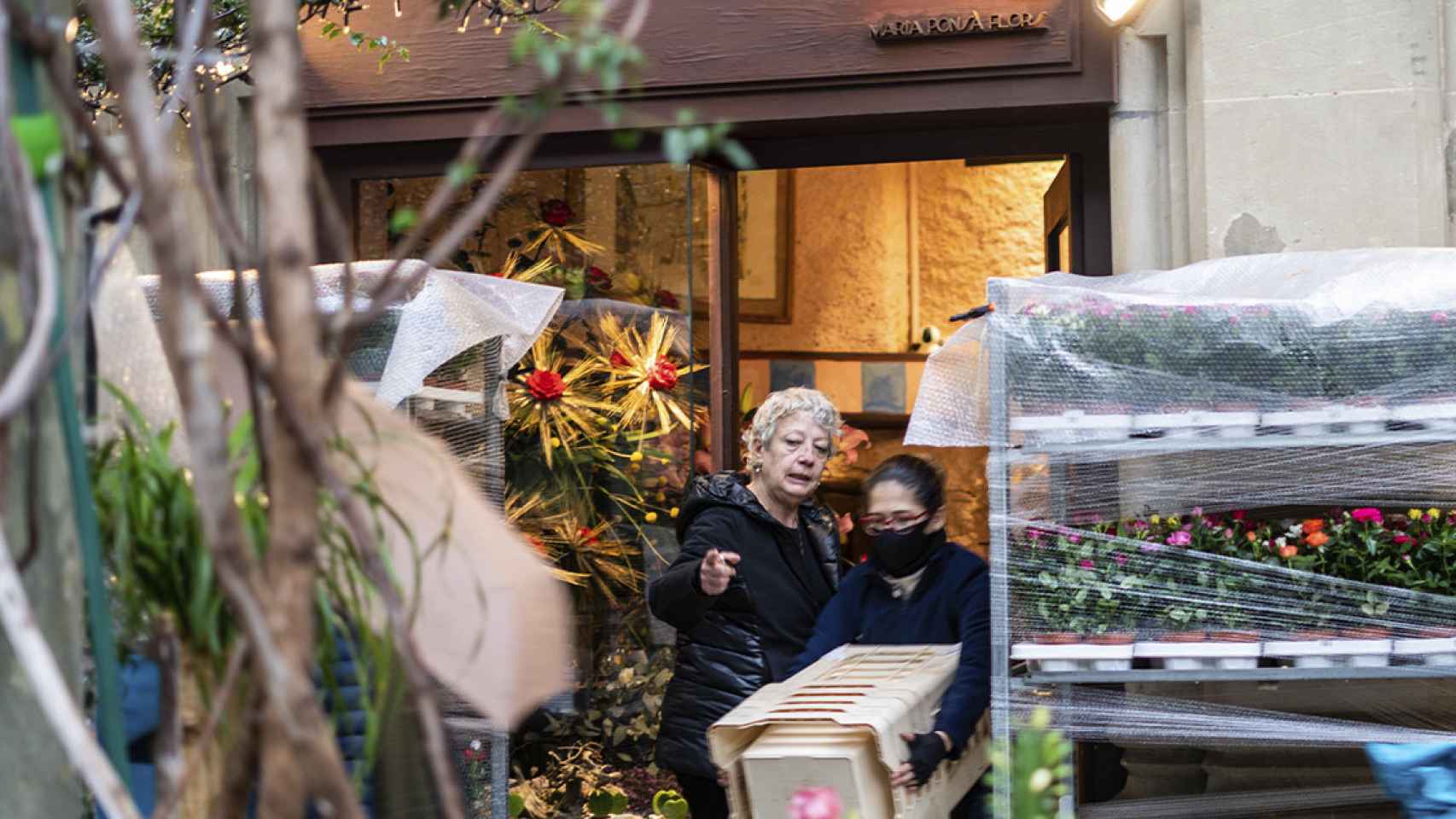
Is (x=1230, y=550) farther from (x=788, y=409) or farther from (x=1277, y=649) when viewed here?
(x=788, y=409)

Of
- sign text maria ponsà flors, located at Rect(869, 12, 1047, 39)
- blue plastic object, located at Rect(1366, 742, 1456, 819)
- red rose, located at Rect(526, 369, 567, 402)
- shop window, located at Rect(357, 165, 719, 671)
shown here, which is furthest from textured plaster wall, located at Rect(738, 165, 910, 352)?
blue plastic object, located at Rect(1366, 742, 1456, 819)

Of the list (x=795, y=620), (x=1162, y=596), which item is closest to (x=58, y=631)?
(x=795, y=620)

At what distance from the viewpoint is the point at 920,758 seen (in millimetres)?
3180

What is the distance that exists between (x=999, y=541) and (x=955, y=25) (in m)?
2.12

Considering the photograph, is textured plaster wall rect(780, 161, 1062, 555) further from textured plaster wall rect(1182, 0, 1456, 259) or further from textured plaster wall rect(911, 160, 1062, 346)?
textured plaster wall rect(1182, 0, 1456, 259)

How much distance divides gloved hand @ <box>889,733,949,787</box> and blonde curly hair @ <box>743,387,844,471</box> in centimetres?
107

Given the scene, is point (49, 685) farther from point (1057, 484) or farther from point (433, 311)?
point (433, 311)

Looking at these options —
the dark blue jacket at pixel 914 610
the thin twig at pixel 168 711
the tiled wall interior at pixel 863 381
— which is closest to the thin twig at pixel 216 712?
the thin twig at pixel 168 711

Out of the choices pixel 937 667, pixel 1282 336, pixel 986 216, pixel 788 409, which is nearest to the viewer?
pixel 937 667

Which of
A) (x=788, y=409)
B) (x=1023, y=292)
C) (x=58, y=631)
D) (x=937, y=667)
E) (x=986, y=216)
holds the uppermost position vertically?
(x=986, y=216)

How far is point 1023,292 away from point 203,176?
102 inches

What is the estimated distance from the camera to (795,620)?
4035 millimetres

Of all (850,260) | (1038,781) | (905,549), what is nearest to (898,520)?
(905,549)

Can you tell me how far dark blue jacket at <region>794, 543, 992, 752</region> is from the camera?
12.6 ft
